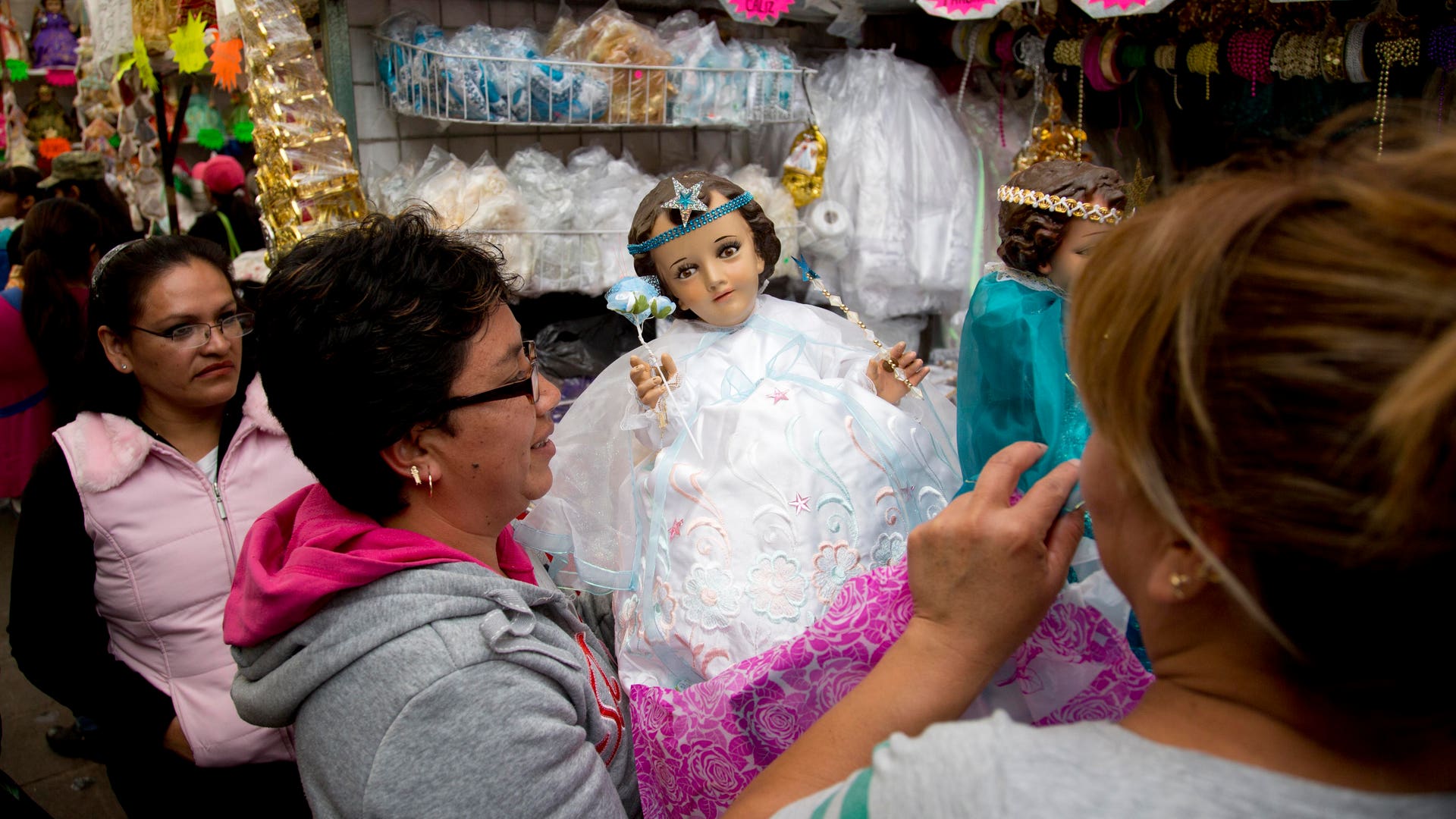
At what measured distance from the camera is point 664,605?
5.07 ft

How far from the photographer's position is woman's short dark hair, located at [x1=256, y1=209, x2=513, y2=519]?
1.12 metres

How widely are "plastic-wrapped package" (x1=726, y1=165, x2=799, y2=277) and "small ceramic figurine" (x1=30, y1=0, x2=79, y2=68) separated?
241 inches

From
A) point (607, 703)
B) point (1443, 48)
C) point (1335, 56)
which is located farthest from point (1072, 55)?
point (607, 703)

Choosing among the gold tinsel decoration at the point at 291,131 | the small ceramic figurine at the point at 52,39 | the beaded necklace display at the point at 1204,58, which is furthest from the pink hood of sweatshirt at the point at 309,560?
the small ceramic figurine at the point at 52,39

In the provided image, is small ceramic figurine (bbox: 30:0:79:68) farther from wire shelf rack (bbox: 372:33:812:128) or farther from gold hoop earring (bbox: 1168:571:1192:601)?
gold hoop earring (bbox: 1168:571:1192:601)

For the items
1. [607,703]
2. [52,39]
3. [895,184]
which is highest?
[52,39]

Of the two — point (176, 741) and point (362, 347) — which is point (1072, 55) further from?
point (176, 741)

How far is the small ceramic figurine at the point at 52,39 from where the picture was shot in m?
6.59

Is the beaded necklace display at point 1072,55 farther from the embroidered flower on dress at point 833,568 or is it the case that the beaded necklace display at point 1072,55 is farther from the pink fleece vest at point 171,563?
the pink fleece vest at point 171,563

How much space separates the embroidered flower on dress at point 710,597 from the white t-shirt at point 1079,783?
777 mm

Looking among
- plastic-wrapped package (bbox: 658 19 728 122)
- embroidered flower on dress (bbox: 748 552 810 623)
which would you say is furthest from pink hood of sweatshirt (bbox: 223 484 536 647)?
plastic-wrapped package (bbox: 658 19 728 122)

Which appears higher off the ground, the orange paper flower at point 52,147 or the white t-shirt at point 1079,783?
the orange paper flower at point 52,147

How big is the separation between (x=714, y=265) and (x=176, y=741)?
1.33 meters

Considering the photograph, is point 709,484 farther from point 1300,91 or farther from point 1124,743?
point 1300,91
